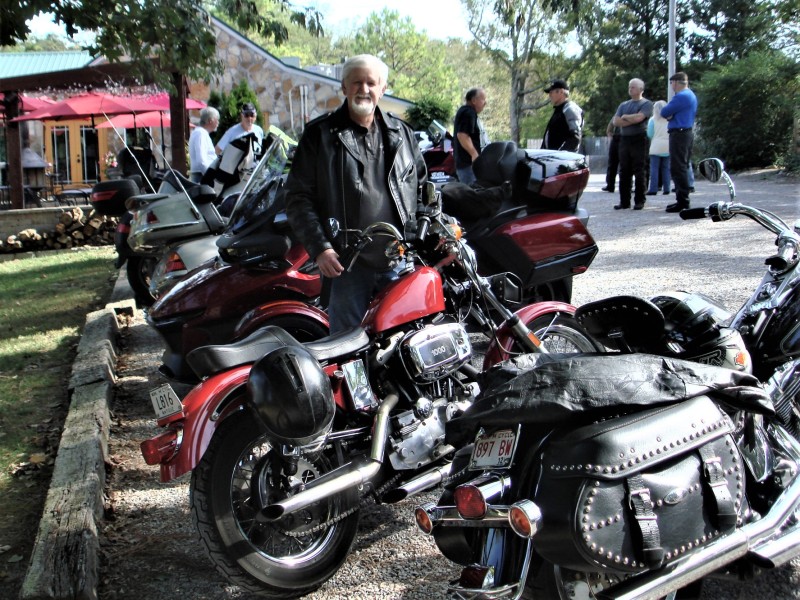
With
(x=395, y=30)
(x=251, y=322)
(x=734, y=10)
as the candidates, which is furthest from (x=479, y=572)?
(x=395, y=30)

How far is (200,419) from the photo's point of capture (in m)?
3.17

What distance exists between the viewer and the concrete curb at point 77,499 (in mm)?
3320

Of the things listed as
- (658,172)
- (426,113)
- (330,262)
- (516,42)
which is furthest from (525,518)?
(516,42)

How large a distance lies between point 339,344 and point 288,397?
24.9 inches

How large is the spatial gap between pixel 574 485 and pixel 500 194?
399 centimetres

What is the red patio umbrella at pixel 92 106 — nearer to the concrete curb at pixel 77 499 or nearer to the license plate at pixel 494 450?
the concrete curb at pixel 77 499

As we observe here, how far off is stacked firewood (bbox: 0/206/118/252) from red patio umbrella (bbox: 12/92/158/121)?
7.49ft

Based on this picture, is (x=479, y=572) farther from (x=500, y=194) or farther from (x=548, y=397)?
(x=500, y=194)

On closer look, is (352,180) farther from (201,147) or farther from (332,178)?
(201,147)

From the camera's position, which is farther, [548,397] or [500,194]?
[500,194]

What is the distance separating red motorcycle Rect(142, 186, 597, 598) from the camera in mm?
3076

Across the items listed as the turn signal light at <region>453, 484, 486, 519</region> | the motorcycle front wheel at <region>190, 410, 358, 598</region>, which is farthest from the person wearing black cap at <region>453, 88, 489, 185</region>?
the turn signal light at <region>453, 484, 486, 519</region>

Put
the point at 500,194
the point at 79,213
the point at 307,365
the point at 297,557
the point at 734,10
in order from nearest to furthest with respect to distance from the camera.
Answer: the point at 307,365 → the point at 297,557 → the point at 500,194 → the point at 79,213 → the point at 734,10

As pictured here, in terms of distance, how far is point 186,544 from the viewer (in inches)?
154
